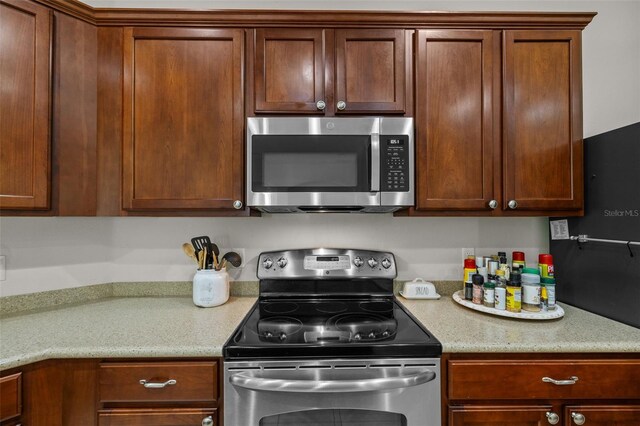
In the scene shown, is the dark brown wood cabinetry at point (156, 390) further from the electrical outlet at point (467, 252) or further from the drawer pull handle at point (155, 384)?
the electrical outlet at point (467, 252)

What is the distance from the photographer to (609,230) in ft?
4.36

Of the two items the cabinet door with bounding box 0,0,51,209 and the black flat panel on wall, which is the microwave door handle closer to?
the black flat panel on wall

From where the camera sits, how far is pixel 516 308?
1348mm

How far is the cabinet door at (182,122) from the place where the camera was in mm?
1401

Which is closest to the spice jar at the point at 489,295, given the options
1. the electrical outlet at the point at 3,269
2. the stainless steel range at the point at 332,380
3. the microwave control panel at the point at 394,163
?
the stainless steel range at the point at 332,380

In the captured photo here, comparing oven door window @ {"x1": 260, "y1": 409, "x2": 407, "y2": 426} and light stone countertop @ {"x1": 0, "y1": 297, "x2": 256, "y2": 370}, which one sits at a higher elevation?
light stone countertop @ {"x1": 0, "y1": 297, "x2": 256, "y2": 370}

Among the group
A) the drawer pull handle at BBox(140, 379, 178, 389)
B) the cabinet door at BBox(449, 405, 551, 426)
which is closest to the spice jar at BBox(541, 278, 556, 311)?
the cabinet door at BBox(449, 405, 551, 426)

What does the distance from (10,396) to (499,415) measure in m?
1.64

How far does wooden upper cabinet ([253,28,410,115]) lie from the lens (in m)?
1.41

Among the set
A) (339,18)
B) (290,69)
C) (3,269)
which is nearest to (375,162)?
(290,69)

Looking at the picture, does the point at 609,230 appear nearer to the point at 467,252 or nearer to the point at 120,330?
the point at 467,252

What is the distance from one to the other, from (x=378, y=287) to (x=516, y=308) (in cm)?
64

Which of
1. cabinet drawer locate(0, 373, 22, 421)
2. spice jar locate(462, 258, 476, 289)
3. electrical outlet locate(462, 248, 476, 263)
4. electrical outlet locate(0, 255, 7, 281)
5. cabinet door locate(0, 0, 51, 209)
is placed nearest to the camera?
cabinet drawer locate(0, 373, 22, 421)

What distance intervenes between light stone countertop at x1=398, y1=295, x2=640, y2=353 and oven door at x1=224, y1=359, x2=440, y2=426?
0.53ft
